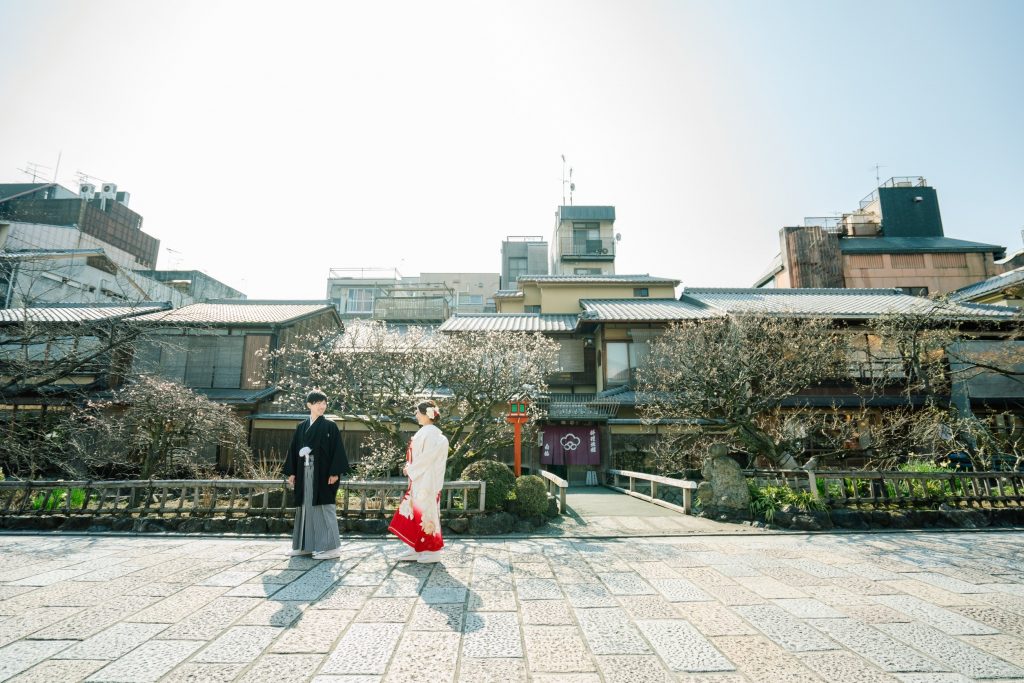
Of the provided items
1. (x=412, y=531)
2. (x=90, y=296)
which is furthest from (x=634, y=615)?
(x=90, y=296)

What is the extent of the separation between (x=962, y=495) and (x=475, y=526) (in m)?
9.09

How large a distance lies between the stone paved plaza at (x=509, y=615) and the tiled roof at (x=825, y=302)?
12.1m

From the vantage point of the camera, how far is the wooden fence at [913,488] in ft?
27.2

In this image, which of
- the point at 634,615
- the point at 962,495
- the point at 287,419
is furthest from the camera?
the point at 287,419

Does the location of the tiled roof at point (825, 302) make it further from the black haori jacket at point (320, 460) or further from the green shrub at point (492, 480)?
the black haori jacket at point (320, 460)

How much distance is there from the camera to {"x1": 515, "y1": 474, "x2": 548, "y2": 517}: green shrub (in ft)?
25.6

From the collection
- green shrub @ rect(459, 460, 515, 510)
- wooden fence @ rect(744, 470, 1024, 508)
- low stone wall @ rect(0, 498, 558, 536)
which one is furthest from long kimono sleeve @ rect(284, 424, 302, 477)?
wooden fence @ rect(744, 470, 1024, 508)

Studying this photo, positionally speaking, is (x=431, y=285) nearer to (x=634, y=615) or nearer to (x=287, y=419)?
(x=287, y=419)

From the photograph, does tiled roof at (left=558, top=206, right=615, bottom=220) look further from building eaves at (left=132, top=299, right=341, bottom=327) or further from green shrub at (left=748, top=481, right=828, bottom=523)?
green shrub at (left=748, top=481, right=828, bottom=523)

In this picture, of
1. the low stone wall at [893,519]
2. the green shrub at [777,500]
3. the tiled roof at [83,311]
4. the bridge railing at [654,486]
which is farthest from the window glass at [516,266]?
the low stone wall at [893,519]

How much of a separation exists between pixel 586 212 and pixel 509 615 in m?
31.7

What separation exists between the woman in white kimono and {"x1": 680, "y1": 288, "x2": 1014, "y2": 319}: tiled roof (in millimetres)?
13184

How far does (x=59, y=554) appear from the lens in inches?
225

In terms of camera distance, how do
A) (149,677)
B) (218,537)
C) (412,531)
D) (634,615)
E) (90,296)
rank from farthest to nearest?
(90,296) < (218,537) < (412,531) < (634,615) < (149,677)
